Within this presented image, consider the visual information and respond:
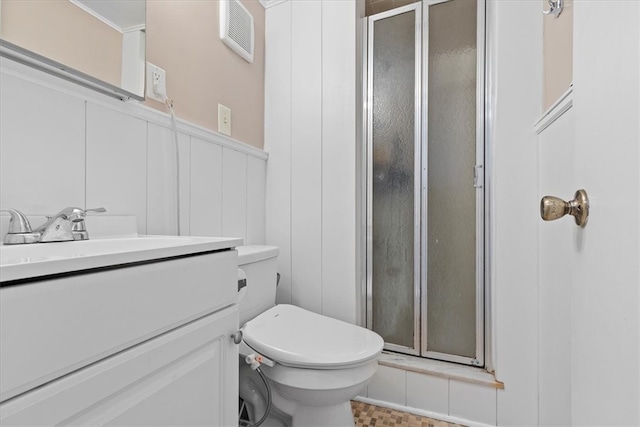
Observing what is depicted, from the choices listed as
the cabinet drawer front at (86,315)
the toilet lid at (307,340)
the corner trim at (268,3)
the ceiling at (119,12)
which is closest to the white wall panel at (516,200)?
the toilet lid at (307,340)

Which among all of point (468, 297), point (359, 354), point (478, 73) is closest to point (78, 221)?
point (359, 354)

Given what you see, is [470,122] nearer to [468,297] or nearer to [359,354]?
[468,297]

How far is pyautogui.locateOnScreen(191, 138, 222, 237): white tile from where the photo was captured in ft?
3.71

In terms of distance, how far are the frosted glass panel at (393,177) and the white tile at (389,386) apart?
0.17m

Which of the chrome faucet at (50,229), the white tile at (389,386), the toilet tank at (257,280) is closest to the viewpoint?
the chrome faucet at (50,229)

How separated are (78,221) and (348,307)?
107 centimetres

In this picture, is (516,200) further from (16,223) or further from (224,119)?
(16,223)

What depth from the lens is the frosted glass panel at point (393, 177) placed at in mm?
1516

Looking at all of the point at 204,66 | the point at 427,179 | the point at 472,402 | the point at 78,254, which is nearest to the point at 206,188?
the point at 204,66

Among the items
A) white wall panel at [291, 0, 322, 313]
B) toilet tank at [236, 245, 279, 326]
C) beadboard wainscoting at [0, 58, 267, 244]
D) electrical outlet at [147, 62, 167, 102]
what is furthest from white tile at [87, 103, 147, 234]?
white wall panel at [291, 0, 322, 313]

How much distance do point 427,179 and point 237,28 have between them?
1.08 meters

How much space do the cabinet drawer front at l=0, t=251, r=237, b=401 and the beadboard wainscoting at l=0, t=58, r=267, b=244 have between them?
0.44m

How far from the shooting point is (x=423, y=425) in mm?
1267

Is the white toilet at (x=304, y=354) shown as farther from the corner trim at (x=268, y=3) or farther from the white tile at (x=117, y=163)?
the corner trim at (x=268, y=3)
